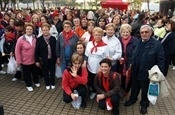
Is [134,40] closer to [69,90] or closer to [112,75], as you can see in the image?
[112,75]

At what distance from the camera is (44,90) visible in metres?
6.86

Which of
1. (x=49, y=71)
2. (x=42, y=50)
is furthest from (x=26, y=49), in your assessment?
(x=49, y=71)

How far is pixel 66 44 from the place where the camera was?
644 centimetres

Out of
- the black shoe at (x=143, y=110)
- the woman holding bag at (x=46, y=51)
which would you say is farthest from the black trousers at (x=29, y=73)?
the black shoe at (x=143, y=110)

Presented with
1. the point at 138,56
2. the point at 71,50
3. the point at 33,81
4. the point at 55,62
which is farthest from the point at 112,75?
the point at 33,81

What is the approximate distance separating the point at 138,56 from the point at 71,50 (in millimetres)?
1775

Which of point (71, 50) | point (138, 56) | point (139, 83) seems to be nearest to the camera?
point (138, 56)

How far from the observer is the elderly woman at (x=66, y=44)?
21.1 feet

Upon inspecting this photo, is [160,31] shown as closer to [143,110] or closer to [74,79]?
[143,110]

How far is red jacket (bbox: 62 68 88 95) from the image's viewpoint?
566 cm

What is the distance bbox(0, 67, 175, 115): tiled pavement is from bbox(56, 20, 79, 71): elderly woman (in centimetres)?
94

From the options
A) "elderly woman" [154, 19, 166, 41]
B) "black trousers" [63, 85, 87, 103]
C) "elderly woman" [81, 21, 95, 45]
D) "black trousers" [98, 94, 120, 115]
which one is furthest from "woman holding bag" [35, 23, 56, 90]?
"elderly woman" [154, 19, 166, 41]

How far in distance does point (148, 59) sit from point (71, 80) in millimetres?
1665

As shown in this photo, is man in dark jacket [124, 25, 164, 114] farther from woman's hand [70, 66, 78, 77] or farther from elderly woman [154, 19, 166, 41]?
elderly woman [154, 19, 166, 41]
